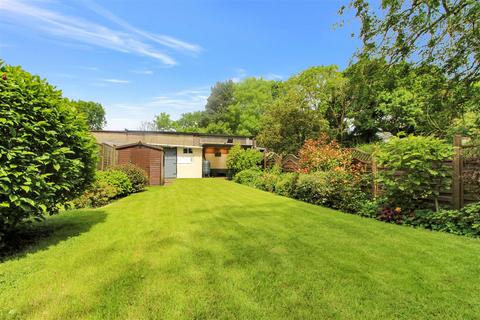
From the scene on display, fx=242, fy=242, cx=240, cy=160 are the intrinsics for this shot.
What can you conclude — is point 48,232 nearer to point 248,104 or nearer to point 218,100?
point 248,104

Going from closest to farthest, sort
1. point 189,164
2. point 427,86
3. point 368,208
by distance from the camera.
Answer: point 427,86 < point 368,208 < point 189,164

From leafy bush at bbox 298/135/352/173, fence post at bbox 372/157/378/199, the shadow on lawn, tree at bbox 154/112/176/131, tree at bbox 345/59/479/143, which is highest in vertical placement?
tree at bbox 154/112/176/131

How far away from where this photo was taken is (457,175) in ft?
17.5

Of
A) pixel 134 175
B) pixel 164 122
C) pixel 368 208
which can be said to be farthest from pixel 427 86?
pixel 164 122

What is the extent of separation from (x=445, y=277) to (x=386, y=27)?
15.6 ft

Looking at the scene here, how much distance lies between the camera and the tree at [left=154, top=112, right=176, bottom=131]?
49219 millimetres

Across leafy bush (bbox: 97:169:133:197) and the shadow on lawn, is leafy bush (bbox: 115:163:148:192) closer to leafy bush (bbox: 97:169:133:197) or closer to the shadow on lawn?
leafy bush (bbox: 97:169:133:197)

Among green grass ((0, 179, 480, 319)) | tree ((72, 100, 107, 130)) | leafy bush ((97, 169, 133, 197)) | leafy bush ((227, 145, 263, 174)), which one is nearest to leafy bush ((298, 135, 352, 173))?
green grass ((0, 179, 480, 319))

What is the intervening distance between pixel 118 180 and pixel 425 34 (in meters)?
10.6

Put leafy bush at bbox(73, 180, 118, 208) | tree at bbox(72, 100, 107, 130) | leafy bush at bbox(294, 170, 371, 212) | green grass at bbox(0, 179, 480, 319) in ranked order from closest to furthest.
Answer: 1. green grass at bbox(0, 179, 480, 319)
2. leafy bush at bbox(294, 170, 371, 212)
3. leafy bush at bbox(73, 180, 118, 208)
4. tree at bbox(72, 100, 107, 130)

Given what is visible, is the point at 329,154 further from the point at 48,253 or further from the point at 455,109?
the point at 48,253

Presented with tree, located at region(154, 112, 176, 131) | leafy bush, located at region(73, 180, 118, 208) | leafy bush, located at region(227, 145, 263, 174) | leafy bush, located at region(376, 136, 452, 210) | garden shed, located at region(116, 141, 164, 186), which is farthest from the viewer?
tree, located at region(154, 112, 176, 131)

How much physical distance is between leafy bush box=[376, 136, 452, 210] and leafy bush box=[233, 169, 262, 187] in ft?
27.8

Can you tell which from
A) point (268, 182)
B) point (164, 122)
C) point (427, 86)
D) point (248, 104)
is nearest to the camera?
point (427, 86)
